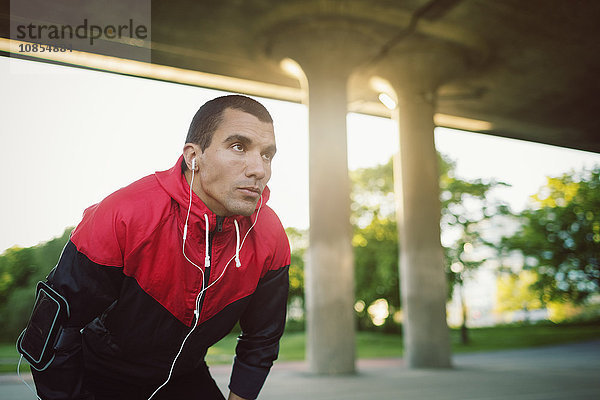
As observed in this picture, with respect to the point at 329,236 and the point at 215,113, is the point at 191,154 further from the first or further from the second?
the point at 329,236

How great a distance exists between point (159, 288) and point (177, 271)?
0.10 meters

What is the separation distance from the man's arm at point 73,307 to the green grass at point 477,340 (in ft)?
61.0

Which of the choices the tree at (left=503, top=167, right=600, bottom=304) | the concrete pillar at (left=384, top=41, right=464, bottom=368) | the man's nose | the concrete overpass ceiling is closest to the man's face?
the man's nose

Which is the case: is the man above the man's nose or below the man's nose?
below

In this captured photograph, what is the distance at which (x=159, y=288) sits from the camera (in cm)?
208

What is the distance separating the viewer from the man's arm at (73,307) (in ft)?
6.12

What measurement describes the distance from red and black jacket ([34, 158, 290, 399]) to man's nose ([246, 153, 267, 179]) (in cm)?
26

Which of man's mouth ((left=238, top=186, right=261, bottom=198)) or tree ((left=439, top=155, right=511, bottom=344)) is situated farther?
tree ((left=439, top=155, right=511, bottom=344))

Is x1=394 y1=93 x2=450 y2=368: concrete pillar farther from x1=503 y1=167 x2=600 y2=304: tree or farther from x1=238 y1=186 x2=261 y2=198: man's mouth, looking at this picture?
x1=503 y1=167 x2=600 y2=304: tree

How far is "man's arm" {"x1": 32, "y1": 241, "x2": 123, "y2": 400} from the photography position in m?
1.87

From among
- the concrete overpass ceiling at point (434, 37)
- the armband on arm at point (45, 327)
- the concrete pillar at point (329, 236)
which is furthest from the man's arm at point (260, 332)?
the concrete overpass ceiling at point (434, 37)

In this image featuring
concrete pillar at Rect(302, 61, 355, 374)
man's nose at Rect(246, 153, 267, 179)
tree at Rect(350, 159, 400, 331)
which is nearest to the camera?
man's nose at Rect(246, 153, 267, 179)

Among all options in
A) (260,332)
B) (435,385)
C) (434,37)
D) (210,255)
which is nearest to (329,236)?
(435,385)

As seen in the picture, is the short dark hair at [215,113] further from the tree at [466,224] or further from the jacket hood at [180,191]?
the tree at [466,224]
